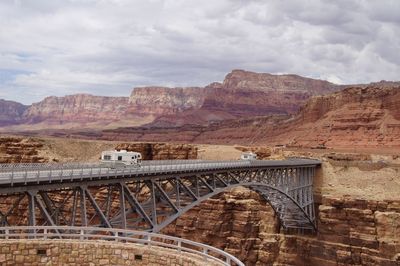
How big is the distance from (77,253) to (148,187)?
477 inches

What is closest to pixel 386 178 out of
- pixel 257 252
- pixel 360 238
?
pixel 360 238

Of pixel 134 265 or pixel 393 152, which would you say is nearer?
pixel 134 265

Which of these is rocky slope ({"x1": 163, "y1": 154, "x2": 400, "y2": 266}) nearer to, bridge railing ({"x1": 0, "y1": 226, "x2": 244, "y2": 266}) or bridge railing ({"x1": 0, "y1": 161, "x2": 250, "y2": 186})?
bridge railing ({"x1": 0, "y1": 161, "x2": 250, "y2": 186})

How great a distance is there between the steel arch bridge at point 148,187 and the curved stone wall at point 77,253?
2.60 m

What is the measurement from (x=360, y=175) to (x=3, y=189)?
50422 mm

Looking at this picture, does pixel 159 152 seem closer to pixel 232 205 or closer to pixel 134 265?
pixel 232 205

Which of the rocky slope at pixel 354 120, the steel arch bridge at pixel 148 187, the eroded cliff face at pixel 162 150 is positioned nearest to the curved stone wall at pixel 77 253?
the steel arch bridge at pixel 148 187

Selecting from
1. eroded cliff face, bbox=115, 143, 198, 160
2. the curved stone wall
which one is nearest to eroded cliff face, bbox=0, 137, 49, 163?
eroded cliff face, bbox=115, 143, 198, 160

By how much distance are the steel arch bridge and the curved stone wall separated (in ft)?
8.53

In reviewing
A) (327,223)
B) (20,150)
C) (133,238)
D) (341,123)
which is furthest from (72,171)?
(341,123)

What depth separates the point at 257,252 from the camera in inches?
2243

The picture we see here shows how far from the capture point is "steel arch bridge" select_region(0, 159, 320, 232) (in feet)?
69.3

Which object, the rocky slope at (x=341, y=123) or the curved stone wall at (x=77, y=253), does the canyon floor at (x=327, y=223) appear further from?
the curved stone wall at (x=77, y=253)

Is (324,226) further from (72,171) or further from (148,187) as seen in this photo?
(72,171)
